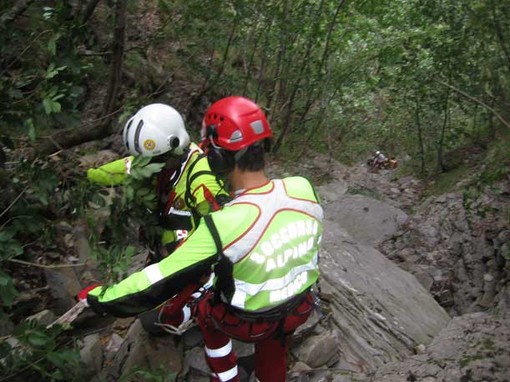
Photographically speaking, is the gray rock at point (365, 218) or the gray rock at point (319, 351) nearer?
the gray rock at point (319, 351)

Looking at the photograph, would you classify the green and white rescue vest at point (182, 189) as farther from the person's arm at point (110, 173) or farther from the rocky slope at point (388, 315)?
the rocky slope at point (388, 315)

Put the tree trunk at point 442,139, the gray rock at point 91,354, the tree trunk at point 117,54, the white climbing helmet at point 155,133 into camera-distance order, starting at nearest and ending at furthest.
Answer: the white climbing helmet at point 155,133 < the gray rock at point 91,354 < the tree trunk at point 117,54 < the tree trunk at point 442,139

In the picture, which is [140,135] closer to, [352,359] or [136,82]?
[352,359]

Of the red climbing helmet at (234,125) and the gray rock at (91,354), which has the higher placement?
the red climbing helmet at (234,125)

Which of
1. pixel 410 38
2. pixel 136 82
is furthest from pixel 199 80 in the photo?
pixel 410 38

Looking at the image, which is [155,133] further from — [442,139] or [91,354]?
[442,139]

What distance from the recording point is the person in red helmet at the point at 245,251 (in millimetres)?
2467

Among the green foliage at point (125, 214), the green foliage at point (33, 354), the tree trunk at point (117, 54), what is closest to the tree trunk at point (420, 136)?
the tree trunk at point (117, 54)

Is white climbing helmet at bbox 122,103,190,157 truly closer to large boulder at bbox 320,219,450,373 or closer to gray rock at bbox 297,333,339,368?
gray rock at bbox 297,333,339,368

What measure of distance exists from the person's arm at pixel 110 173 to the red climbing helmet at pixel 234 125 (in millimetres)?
937

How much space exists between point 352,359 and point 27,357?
2783 mm

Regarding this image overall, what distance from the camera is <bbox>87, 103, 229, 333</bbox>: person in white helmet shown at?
3496 millimetres

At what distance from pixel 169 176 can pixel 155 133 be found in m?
0.33

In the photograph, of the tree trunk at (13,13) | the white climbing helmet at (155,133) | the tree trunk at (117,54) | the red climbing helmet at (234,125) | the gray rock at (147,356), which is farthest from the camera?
the tree trunk at (117,54)
